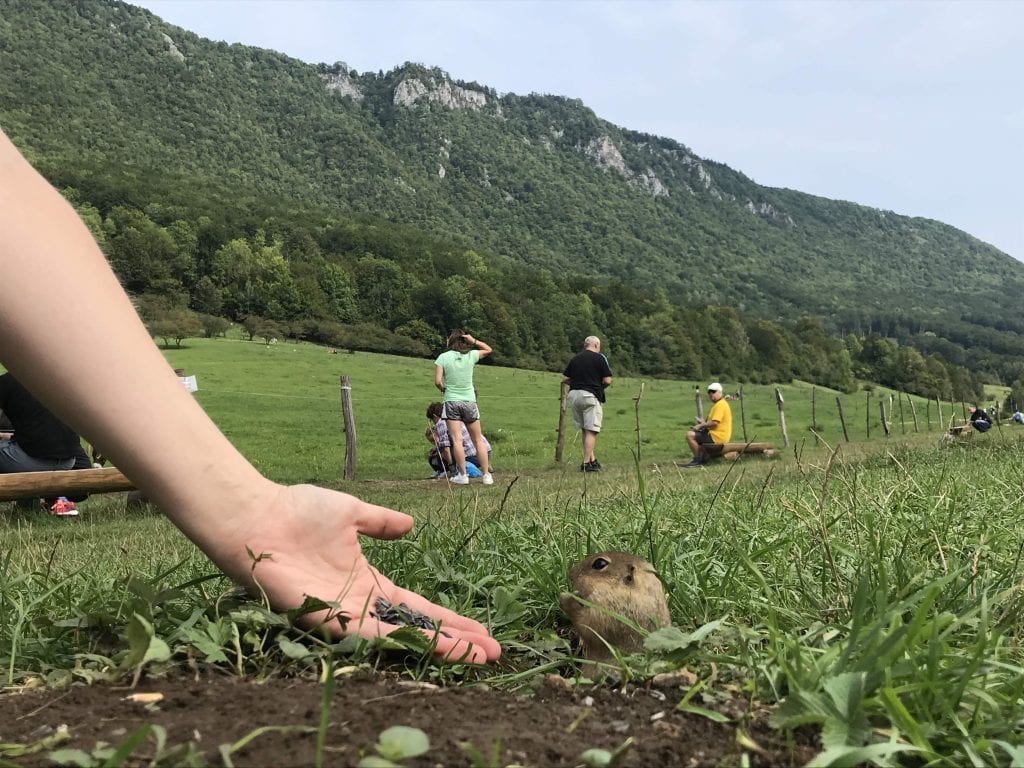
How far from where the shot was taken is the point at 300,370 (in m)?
39.7

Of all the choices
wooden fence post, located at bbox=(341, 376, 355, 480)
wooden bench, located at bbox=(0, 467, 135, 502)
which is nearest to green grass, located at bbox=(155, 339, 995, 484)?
wooden fence post, located at bbox=(341, 376, 355, 480)

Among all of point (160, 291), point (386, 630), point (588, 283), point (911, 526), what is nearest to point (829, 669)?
point (386, 630)

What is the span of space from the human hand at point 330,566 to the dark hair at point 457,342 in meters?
9.30

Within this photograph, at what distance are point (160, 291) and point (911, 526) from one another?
69816mm

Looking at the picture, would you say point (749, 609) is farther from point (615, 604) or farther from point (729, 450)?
point (729, 450)

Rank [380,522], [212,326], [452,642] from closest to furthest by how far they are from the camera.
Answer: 1. [452,642]
2. [380,522]
3. [212,326]

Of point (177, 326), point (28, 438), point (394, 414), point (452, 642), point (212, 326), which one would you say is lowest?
point (394, 414)

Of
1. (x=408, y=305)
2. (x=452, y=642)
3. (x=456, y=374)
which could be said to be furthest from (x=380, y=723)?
(x=408, y=305)

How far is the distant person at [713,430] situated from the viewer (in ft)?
47.9

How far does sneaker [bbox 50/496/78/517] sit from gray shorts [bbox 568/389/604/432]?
24.2 ft

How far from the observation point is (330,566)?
1.62 meters

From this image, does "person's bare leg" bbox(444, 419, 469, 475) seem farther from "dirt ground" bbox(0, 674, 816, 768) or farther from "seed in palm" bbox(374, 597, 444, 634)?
"dirt ground" bbox(0, 674, 816, 768)

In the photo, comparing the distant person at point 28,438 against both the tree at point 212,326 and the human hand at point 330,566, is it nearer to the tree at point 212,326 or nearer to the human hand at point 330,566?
the human hand at point 330,566

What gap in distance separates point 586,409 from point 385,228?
93.9 m
